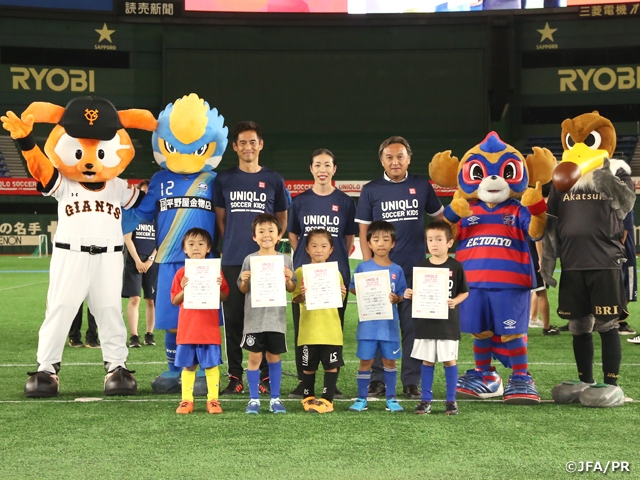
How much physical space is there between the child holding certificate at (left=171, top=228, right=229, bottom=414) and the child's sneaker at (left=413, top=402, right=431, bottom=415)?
1.30 metres

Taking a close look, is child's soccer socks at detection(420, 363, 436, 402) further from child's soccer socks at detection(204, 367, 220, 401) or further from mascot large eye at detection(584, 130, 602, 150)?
mascot large eye at detection(584, 130, 602, 150)

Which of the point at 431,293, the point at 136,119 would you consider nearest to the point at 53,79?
the point at 136,119

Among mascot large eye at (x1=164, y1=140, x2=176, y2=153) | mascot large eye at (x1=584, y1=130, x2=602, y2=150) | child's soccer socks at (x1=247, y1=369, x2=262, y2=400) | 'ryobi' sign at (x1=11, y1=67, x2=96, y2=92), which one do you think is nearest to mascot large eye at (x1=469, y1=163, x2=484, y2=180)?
mascot large eye at (x1=584, y1=130, x2=602, y2=150)

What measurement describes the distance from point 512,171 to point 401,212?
87 centimetres

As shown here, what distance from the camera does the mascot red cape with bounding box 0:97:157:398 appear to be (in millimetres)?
6223

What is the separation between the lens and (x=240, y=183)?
251 inches

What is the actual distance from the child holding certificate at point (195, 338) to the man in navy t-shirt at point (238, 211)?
543 millimetres

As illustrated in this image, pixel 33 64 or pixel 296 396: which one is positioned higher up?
pixel 33 64

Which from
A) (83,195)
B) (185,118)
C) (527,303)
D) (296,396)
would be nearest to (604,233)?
(527,303)

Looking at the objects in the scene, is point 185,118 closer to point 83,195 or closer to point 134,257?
point 83,195

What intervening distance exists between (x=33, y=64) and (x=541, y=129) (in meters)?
18.4

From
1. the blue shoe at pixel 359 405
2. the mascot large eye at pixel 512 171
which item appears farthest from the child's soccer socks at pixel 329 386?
the mascot large eye at pixel 512 171

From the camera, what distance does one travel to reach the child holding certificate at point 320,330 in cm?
554

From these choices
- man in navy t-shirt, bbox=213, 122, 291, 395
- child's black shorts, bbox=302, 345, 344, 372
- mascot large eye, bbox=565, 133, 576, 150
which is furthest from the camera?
man in navy t-shirt, bbox=213, 122, 291, 395
